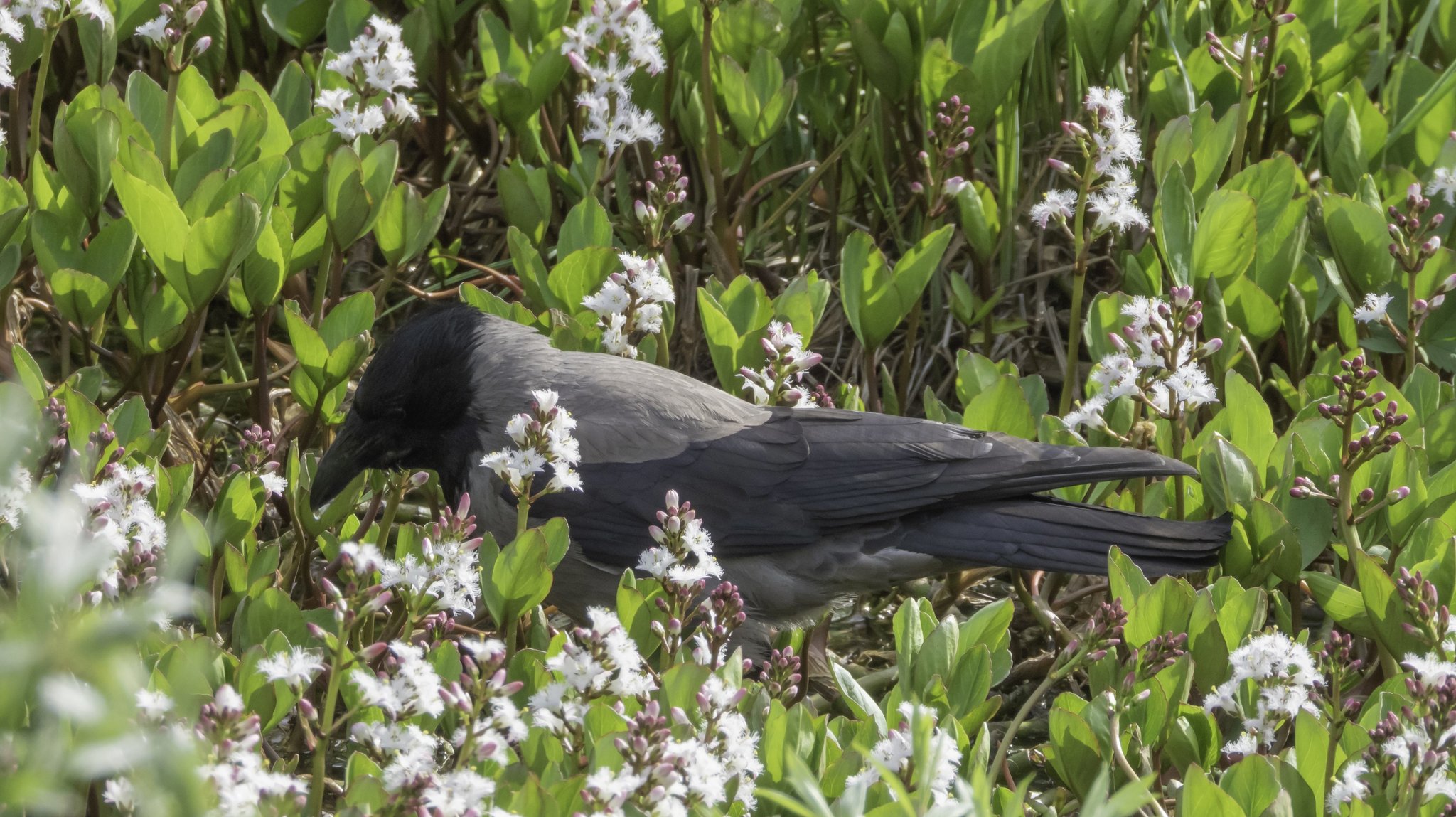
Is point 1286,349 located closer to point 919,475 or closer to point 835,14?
point 919,475

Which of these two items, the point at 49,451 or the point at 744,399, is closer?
the point at 49,451

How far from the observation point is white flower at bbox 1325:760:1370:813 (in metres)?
2.19

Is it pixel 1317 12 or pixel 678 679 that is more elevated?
pixel 1317 12

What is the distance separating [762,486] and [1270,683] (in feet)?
4.74

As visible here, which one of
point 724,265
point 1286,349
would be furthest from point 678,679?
point 1286,349

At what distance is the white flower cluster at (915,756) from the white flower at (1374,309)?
2102mm

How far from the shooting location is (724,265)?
4.45 meters

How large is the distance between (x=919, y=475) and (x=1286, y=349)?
5.04ft

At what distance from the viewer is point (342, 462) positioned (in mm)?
3672

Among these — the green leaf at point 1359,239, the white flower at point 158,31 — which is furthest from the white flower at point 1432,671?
the white flower at point 158,31

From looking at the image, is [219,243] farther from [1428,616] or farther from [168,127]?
[1428,616]

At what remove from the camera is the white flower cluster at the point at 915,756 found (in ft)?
6.25

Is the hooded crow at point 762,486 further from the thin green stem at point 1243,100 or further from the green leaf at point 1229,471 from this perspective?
the thin green stem at point 1243,100

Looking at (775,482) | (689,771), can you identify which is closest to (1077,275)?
(775,482)
